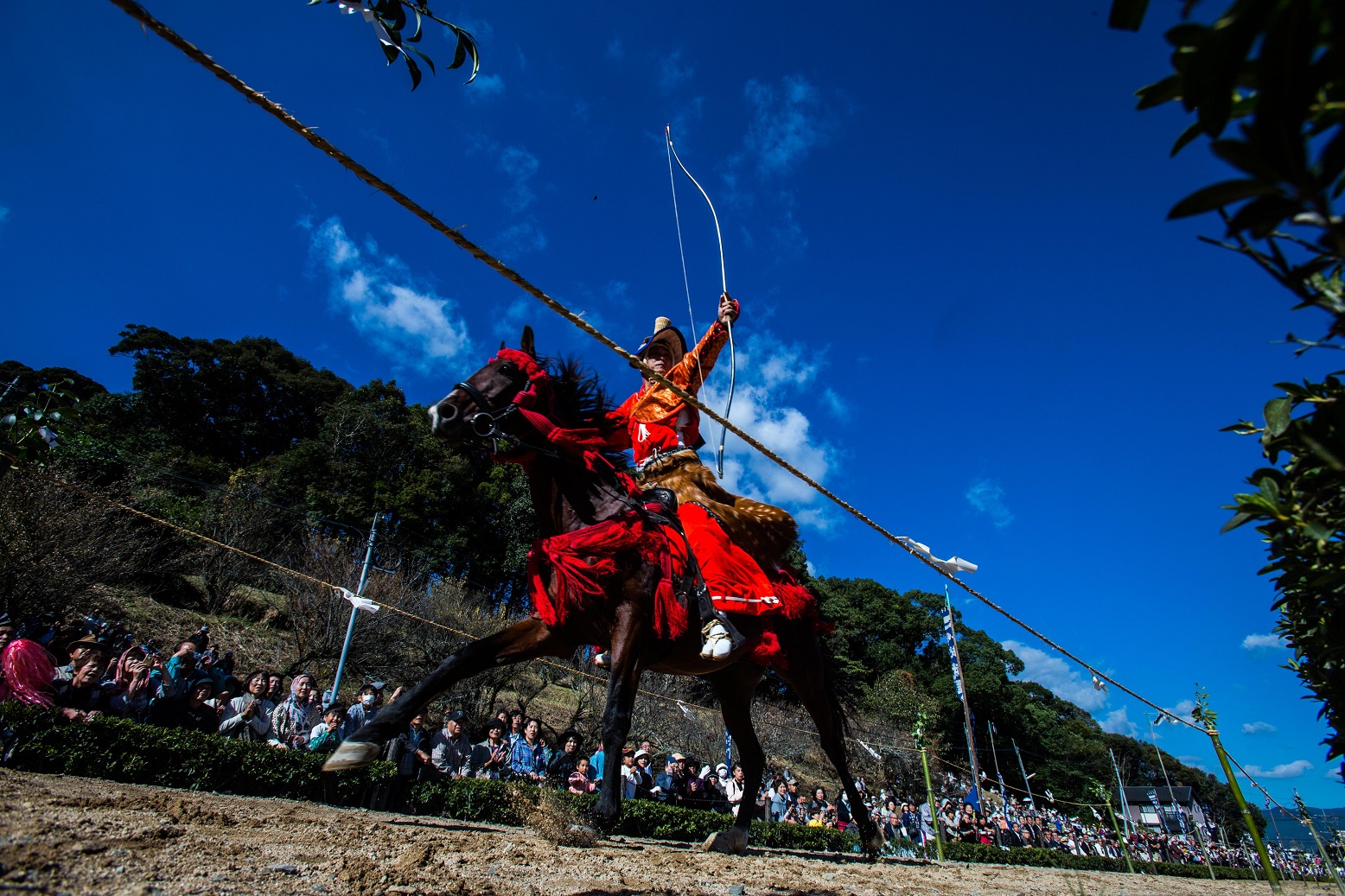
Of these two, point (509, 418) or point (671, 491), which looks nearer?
point (509, 418)

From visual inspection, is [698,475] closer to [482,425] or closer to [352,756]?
[482,425]

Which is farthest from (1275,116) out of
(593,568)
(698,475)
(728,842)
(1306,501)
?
(728,842)

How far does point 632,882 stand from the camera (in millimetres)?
2969

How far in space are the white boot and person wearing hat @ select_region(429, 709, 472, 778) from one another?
13.8 ft

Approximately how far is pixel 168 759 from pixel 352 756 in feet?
7.93

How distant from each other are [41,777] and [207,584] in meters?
17.0

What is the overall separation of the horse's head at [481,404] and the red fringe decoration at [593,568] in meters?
0.86

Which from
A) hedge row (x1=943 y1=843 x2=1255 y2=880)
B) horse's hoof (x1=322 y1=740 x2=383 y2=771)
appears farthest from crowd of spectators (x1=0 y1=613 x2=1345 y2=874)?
horse's hoof (x1=322 y1=740 x2=383 y2=771)

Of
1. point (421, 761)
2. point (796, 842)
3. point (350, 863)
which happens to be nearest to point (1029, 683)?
point (796, 842)

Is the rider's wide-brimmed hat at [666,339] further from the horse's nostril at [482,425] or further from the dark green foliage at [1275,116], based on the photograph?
the dark green foliage at [1275,116]

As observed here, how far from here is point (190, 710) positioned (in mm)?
6254

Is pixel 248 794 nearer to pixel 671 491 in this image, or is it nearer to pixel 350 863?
pixel 350 863

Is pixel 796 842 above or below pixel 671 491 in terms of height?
below

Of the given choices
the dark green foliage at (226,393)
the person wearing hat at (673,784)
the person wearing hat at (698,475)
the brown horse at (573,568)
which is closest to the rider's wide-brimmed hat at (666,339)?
the person wearing hat at (698,475)
